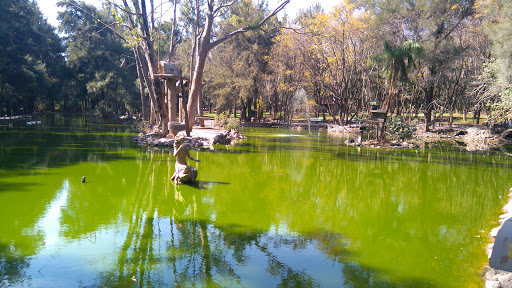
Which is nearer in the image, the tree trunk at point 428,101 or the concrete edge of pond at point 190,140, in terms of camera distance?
the concrete edge of pond at point 190,140

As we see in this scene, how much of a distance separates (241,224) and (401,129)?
56.5ft

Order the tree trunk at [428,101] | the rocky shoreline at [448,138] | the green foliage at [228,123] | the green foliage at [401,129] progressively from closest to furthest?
1. the rocky shoreline at [448,138]
2. the green foliage at [401,129]
3. the green foliage at [228,123]
4. the tree trunk at [428,101]

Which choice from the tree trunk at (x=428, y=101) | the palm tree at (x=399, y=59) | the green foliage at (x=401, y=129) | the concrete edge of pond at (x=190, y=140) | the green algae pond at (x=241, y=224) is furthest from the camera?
the tree trunk at (x=428, y=101)

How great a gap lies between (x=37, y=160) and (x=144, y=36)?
8330 millimetres

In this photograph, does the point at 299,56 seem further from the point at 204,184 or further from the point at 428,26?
the point at 204,184

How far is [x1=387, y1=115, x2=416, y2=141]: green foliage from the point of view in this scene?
21031 mm

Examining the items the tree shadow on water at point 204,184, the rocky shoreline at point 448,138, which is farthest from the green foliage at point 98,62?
the tree shadow on water at point 204,184

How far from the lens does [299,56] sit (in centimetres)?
3422

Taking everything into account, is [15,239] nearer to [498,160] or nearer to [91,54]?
[498,160]

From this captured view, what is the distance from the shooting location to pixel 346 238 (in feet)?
19.9

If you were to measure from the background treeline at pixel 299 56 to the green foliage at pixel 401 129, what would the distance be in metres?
1.74

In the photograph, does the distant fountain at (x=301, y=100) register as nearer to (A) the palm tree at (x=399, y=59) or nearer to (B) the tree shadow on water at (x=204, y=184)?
(A) the palm tree at (x=399, y=59)

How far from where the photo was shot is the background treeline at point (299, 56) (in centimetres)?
2669

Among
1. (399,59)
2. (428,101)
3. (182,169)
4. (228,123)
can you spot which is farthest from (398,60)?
(182,169)
